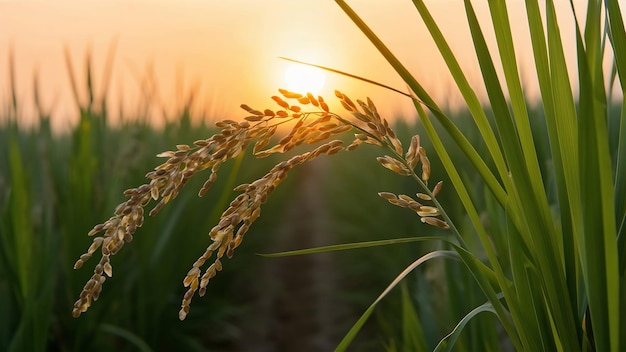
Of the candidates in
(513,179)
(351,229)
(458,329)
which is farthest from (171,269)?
(351,229)

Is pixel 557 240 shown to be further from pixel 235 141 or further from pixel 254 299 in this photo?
pixel 254 299

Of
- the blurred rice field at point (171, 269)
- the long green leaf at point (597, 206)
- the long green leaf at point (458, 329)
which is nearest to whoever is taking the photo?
the long green leaf at point (597, 206)

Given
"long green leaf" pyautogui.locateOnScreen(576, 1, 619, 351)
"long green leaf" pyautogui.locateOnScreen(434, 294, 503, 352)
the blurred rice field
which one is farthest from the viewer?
the blurred rice field

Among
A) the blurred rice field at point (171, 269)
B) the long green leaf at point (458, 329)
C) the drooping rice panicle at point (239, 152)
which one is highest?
the drooping rice panicle at point (239, 152)

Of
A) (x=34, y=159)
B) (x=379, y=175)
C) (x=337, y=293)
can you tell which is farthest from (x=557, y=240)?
(x=379, y=175)

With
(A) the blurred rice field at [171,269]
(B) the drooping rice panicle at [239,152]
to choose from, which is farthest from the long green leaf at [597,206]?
(A) the blurred rice field at [171,269]

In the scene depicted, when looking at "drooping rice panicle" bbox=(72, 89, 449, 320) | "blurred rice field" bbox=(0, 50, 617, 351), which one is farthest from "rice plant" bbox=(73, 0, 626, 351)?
"blurred rice field" bbox=(0, 50, 617, 351)

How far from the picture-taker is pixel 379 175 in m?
4.08

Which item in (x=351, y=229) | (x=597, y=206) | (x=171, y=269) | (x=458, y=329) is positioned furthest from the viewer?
(x=351, y=229)

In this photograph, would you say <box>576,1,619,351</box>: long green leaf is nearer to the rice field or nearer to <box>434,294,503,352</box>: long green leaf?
the rice field

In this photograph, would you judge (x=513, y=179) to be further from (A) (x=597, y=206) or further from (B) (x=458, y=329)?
(B) (x=458, y=329)

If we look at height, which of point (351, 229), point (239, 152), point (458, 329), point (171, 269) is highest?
point (239, 152)

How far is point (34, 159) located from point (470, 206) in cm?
177

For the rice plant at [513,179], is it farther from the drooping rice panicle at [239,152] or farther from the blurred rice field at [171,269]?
the blurred rice field at [171,269]
